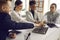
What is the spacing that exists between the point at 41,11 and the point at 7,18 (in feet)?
12.0

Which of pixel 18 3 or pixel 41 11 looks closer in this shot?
pixel 18 3

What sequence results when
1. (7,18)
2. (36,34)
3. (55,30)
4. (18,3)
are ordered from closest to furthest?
(7,18)
(36,34)
(55,30)
(18,3)

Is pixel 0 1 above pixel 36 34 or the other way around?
above

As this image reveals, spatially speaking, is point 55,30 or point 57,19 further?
point 57,19

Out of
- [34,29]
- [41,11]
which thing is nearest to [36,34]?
[34,29]

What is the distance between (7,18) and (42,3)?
145 inches

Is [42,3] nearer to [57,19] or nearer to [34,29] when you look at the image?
Answer: [57,19]

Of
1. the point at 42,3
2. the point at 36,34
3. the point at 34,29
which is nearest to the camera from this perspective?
the point at 36,34

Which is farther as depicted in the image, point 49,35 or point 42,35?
point 49,35

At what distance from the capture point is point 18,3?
282cm

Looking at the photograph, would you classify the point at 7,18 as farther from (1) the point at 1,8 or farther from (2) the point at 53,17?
(2) the point at 53,17

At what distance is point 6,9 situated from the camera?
151cm

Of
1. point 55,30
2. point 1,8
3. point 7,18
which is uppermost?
point 1,8

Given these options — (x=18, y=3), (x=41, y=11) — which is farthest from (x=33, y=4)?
(x=41, y=11)
